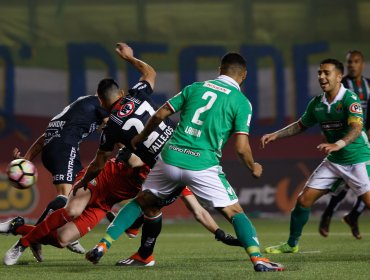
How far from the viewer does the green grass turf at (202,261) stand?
8086 millimetres

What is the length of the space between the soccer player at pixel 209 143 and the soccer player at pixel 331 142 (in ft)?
5.20

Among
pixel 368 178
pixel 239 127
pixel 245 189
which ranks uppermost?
pixel 239 127

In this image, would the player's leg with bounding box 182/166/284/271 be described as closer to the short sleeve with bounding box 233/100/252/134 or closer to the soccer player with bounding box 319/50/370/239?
the short sleeve with bounding box 233/100/252/134

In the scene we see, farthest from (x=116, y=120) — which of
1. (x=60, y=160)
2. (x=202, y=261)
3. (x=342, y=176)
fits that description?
(x=342, y=176)

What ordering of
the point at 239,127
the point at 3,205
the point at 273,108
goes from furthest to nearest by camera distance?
the point at 273,108
the point at 3,205
the point at 239,127

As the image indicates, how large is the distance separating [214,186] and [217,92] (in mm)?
742

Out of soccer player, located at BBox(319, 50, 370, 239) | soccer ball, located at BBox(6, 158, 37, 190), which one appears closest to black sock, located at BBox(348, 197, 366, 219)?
soccer player, located at BBox(319, 50, 370, 239)

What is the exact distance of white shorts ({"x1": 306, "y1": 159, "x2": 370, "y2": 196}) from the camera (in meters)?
10.2

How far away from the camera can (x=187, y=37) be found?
17578 mm

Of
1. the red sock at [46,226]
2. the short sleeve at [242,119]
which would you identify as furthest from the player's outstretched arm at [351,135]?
the red sock at [46,226]

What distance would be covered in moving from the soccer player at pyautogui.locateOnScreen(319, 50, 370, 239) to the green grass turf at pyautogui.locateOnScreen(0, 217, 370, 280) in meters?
0.20

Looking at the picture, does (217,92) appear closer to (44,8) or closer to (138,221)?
(138,221)

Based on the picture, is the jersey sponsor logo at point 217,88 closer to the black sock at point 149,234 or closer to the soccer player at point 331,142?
the black sock at point 149,234

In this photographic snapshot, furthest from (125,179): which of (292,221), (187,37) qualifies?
(187,37)
